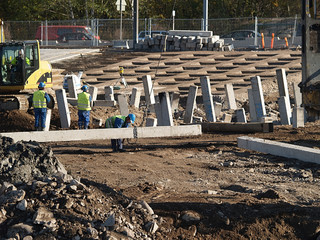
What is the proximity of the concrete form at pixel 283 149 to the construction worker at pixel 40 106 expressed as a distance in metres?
6.17

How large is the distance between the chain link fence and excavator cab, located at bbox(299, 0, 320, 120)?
24241 mm

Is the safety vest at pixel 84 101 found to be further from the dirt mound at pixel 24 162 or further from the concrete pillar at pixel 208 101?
the dirt mound at pixel 24 162

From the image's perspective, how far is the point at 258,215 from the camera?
7898 millimetres

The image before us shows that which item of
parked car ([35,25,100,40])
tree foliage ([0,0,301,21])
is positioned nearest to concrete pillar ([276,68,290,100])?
parked car ([35,25,100,40])

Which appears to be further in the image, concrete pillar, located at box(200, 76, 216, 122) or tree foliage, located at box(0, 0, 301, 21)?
tree foliage, located at box(0, 0, 301, 21)

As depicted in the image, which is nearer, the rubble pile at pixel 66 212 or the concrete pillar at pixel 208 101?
the rubble pile at pixel 66 212

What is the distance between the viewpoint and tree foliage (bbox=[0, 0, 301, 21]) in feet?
166

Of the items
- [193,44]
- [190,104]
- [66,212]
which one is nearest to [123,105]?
[190,104]

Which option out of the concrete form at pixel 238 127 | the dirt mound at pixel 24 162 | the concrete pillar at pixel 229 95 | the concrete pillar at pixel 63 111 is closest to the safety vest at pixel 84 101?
the concrete pillar at pixel 63 111

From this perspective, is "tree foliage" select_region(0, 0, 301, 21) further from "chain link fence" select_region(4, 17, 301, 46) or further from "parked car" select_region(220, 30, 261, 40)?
"parked car" select_region(220, 30, 261, 40)

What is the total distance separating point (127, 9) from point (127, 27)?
1208 cm

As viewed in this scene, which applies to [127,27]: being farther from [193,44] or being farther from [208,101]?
[208,101]

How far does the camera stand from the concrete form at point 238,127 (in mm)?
14680

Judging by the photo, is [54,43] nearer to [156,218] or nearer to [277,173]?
[277,173]
